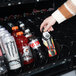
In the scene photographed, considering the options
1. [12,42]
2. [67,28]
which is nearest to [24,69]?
[12,42]

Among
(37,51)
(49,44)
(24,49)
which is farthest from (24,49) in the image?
(49,44)

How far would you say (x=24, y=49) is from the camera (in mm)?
1294

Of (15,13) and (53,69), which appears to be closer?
(53,69)

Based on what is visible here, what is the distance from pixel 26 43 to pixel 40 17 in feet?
1.03

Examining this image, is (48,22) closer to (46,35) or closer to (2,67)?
(46,35)

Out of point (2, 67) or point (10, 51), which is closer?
point (2, 67)

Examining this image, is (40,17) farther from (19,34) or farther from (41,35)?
(19,34)

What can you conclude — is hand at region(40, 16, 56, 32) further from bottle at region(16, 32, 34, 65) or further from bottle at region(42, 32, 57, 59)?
bottle at region(16, 32, 34, 65)

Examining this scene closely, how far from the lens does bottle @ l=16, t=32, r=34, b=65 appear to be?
50.6 inches

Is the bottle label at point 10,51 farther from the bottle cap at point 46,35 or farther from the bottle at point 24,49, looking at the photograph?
the bottle cap at point 46,35

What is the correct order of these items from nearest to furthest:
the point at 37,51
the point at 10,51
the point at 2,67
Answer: the point at 2,67, the point at 10,51, the point at 37,51

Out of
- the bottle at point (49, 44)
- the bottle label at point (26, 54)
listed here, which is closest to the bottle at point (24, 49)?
the bottle label at point (26, 54)

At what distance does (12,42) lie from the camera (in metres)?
1.21

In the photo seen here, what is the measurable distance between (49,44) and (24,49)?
0.70 feet
